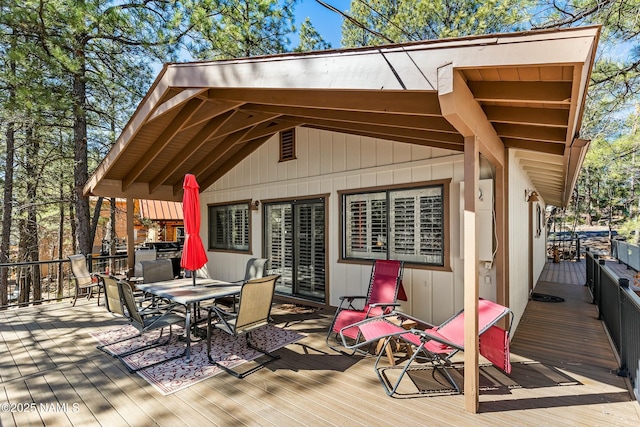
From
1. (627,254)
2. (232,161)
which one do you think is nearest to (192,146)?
(232,161)

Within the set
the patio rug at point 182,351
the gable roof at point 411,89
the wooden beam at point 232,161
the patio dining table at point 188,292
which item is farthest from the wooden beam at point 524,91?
the wooden beam at point 232,161

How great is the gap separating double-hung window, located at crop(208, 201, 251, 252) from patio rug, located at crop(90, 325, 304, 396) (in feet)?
10.1

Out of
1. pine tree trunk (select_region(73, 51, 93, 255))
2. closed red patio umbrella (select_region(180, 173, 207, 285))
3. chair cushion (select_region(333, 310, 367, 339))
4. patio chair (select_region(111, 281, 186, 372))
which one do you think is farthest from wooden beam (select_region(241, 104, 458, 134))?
pine tree trunk (select_region(73, 51, 93, 255))

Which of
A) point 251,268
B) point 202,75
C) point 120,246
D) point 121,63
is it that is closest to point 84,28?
point 121,63

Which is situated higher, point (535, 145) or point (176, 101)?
point (176, 101)

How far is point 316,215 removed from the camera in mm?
6094

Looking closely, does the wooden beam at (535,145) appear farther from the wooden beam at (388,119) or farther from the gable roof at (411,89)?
the wooden beam at (388,119)

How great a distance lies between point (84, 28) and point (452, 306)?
26.5ft

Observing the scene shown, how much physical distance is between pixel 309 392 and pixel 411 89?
273 cm

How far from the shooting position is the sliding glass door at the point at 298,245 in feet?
19.9

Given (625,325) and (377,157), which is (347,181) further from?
(625,325)

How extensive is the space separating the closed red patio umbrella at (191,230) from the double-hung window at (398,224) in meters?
2.39

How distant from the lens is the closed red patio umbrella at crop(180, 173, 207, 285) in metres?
4.62

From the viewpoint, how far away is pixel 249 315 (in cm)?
360
